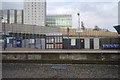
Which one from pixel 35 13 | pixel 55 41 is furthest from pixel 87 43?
pixel 35 13

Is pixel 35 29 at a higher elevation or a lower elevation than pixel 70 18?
lower

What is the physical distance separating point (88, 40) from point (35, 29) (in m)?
20.3

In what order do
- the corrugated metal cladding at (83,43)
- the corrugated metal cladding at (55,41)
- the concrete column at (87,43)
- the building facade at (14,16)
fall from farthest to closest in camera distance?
the building facade at (14,16), the concrete column at (87,43), the corrugated metal cladding at (83,43), the corrugated metal cladding at (55,41)

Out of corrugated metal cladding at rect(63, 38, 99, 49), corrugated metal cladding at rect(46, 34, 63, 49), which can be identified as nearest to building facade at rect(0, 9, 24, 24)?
corrugated metal cladding at rect(46, 34, 63, 49)

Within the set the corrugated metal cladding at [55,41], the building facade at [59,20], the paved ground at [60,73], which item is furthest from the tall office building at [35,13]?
the paved ground at [60,73]

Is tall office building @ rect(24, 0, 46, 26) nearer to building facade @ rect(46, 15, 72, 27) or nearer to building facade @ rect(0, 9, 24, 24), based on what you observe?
building facade @ rect(46, 15, 72, 27)

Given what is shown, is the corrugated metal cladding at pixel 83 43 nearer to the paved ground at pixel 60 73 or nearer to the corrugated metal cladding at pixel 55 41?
the corrugated metal cladding at pixel 55 41

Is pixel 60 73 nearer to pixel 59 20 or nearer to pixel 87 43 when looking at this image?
pixel 87 43

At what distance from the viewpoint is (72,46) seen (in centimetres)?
3525

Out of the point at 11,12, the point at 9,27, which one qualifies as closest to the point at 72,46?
the point at 9,27

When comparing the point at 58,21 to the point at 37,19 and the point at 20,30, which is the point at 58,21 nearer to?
the point at 37,19

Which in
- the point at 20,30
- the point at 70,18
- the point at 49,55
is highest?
the point at 70,18

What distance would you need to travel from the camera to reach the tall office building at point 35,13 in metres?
93.2

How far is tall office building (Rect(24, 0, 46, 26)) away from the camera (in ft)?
306
